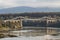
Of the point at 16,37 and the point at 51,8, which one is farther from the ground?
the point at 51,8

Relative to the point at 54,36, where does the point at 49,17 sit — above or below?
above

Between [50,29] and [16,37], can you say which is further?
[16,37]

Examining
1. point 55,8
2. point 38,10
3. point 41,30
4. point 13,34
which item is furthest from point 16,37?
point 55,8

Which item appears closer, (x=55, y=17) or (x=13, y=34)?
(x=55, y=17)

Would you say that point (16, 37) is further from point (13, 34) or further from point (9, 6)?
point (9, 6)

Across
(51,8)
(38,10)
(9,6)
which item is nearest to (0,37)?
(9,6)

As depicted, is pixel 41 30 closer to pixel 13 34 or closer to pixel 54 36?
pixel 54 36

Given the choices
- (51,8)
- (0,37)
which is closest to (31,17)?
(51,8)

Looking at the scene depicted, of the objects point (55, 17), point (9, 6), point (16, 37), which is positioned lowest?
point (16, 37)

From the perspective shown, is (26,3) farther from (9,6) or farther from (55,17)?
(55,17)
